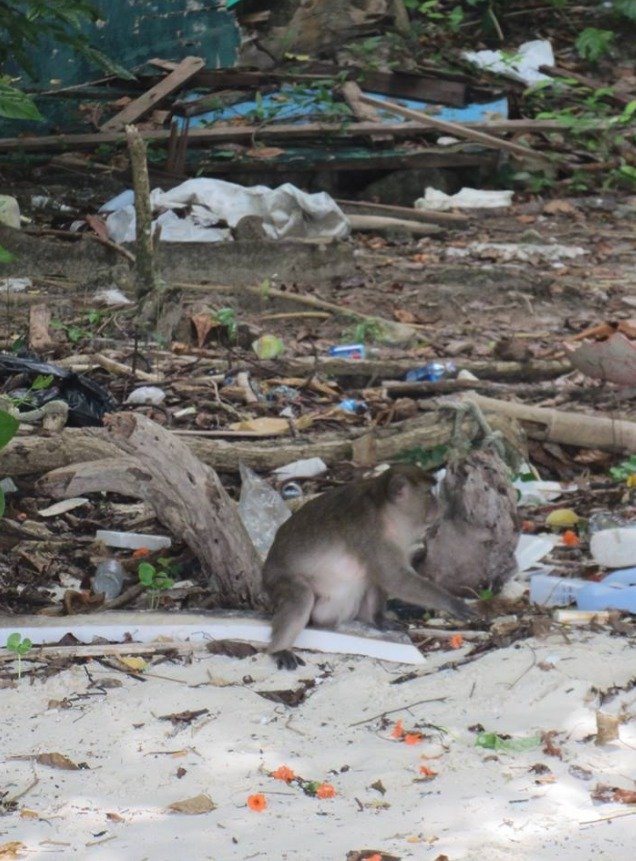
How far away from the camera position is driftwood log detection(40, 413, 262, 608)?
16.6ft

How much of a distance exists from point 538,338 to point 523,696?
18.3ft

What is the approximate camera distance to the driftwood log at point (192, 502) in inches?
199

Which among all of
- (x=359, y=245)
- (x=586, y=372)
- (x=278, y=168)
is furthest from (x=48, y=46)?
(x=586, y=372)

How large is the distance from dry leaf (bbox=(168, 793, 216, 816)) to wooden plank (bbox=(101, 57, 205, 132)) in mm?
11058

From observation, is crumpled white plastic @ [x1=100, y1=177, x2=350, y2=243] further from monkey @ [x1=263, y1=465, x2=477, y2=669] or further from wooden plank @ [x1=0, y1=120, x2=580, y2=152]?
monkey @ [x1=263, y1=465, x2=477, y2=669]

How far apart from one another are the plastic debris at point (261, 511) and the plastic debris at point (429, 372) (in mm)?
2199

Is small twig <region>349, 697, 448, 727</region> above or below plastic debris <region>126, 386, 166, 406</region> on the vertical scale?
above

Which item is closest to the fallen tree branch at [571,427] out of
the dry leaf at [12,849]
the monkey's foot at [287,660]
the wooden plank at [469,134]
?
the monkey's foot at [287,660]

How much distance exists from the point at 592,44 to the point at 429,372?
949 centimetres

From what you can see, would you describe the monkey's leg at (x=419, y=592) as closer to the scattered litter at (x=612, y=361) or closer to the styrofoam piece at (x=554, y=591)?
the styrofoam piece at (x=554, y=591)

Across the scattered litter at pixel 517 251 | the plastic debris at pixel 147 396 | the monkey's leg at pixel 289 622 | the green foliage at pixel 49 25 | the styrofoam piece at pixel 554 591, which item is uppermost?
the green foliage at pixel 49 25

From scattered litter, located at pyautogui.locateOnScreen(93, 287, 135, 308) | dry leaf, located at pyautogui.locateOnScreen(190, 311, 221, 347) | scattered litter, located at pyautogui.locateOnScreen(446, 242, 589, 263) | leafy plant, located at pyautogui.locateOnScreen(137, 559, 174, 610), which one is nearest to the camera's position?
leafy plant, located at pyautogui.locateOnScreen(137, 559, 174, 610)

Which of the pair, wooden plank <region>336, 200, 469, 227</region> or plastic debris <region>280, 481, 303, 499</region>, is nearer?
plastic debris <region>280, 481, 303, 499</region>

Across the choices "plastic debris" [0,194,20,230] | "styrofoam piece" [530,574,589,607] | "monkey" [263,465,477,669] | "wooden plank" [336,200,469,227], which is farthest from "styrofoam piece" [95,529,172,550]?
"wooden plank" [336,200,469,227]
